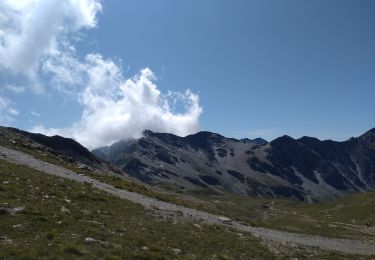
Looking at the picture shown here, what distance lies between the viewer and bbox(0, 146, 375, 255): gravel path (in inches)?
1665

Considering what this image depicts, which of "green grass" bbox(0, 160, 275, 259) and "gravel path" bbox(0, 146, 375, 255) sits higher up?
"gravel path" bbox(0, 146, 375, 255)

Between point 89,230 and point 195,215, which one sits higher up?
point 195,215

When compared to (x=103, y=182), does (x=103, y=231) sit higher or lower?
lower

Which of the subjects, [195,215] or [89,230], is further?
[195,215]

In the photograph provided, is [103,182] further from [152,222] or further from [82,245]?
[82,245]

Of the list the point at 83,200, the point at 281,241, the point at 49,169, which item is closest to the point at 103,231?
the point at 83,200

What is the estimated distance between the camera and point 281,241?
39781mm

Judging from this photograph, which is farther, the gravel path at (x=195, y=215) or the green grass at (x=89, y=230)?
the gravel path at (x=195, y=215)

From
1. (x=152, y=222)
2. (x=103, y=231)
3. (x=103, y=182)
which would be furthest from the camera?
(x=103, y=182)

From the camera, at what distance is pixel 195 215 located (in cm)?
4391

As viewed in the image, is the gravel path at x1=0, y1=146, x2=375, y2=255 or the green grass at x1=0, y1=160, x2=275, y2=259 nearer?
the green grass at x1=0, y1=160, x2=275, y2=259

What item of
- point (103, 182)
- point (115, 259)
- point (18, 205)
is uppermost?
point (103, 182)

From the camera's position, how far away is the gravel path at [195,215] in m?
42.3

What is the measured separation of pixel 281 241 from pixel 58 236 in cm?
2348
